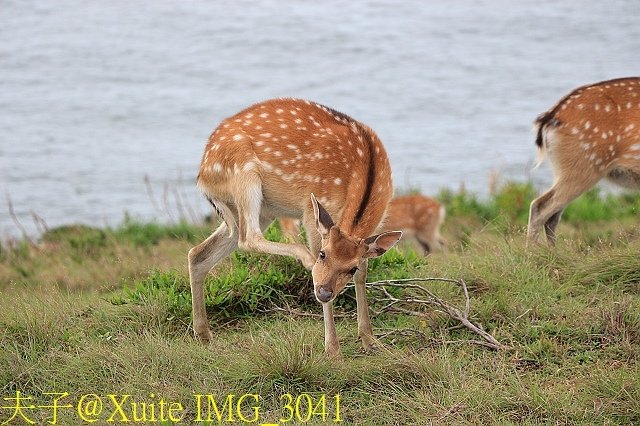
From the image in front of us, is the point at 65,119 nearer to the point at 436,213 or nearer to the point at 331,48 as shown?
the point at 331,48

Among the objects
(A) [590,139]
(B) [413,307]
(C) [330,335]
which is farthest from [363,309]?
(A) [590,139]

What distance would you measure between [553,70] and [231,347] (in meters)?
16.9

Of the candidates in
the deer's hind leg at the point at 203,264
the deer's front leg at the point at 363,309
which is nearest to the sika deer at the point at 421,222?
the deer's hind leg at the point at 203,264

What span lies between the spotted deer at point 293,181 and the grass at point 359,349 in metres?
0.36

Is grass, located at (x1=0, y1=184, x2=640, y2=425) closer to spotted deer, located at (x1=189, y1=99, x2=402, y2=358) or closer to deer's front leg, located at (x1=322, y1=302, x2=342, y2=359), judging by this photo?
deer's front leg, located at (x1=322, y1=302, x2=342, y2=359)

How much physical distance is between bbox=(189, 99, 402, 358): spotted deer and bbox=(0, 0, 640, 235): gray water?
748 centimetres

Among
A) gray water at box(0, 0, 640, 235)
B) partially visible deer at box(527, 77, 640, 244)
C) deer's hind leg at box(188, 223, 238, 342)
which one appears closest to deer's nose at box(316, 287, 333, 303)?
deer's hind leg at box(188, 223, 238, 342)

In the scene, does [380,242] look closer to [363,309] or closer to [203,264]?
[363,309]

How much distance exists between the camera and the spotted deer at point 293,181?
6.94m

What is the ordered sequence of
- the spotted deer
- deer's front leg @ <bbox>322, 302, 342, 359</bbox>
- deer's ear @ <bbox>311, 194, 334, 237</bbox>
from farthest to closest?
the spotted deer < deer's front leg @ <bbox>322, 302, 342, 359</bbox> < deer's ear @ <bbox>311, 194, 334, 237</bbox>

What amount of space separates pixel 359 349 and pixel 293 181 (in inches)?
45.5

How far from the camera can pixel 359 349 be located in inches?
278

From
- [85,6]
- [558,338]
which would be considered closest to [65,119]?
[85,6]

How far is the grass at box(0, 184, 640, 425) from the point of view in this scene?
241 inches
